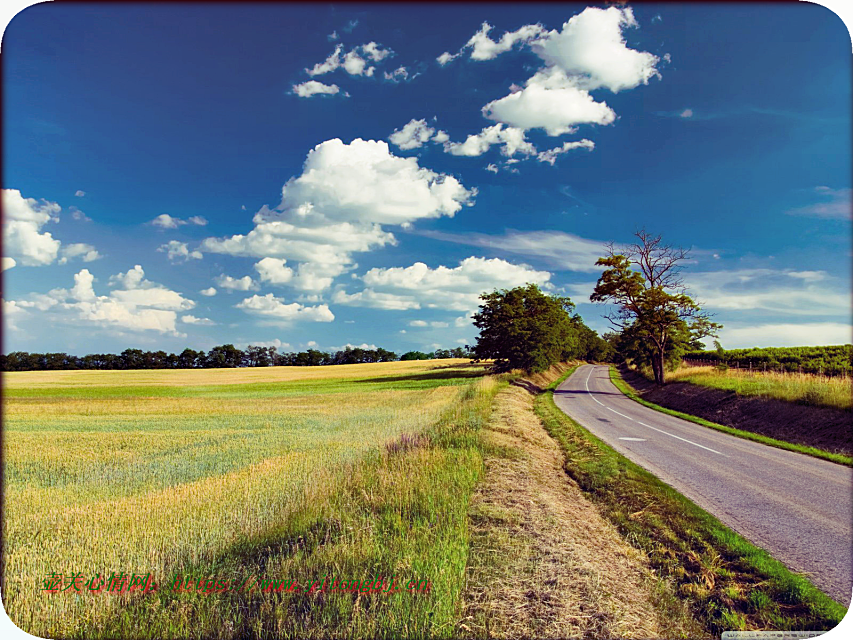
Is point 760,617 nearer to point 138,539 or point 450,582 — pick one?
point 450,582

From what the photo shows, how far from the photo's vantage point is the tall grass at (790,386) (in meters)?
16.9

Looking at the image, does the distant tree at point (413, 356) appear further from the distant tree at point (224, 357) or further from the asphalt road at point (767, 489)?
the asphalt road at point (767, 489)

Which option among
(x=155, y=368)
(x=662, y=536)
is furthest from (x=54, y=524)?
(x=155, y=368)

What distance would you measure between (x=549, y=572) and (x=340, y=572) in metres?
2.14

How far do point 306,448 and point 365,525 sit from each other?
937 centimetres

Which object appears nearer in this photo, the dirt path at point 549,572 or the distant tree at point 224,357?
the dirt path at point 549,572

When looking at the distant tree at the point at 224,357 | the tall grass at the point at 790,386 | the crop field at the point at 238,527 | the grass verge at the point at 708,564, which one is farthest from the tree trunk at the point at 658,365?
the distant tree at the point at 224,357

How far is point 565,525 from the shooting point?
6574mm

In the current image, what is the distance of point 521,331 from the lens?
155 feet

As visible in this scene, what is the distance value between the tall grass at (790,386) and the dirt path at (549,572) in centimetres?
1421

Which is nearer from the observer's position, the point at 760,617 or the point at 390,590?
the point at 390,590

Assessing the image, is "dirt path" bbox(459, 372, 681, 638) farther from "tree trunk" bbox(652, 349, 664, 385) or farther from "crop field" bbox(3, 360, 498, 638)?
"tree trunk" bbox(652, 349, 664, 385)

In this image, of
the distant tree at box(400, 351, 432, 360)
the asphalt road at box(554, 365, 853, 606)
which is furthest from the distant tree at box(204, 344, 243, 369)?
the asphalt road at box(554, 365, 853, 606)

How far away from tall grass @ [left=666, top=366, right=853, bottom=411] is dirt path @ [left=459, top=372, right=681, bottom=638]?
1421cm
